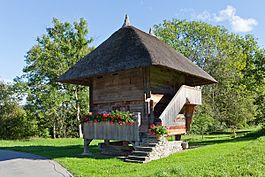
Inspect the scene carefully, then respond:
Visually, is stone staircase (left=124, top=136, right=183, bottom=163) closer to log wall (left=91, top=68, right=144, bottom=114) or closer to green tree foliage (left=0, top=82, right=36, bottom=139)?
log wall (left=91, top=68, right=144, bottom=114)

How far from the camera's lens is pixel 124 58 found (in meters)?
12.3

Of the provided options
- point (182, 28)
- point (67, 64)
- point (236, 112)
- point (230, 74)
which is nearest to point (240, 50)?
point (230, 74)

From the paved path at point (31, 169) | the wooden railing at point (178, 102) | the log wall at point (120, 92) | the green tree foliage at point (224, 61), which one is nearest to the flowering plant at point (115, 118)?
the log wall at point (120, 92)

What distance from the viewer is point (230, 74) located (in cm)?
2967

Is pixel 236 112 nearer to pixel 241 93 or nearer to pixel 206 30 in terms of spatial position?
pixel 241 93

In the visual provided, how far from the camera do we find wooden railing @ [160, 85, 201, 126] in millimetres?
11625

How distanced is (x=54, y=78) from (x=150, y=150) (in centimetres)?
1935

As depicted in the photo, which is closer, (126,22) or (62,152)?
(62,152)

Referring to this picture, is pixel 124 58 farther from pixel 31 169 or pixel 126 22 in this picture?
pixel 31 169

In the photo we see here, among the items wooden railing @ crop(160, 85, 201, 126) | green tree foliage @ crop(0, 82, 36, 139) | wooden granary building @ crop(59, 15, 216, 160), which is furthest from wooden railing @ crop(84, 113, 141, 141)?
green tree foliage @ crop(0, 82, 36, 139)

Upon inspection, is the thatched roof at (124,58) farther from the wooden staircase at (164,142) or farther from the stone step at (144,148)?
the stone step at (144,148)

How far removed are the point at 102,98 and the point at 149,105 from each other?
306 cm

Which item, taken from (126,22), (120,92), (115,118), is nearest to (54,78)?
(126,22)

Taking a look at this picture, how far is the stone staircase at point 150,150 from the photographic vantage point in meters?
10.2
